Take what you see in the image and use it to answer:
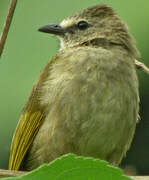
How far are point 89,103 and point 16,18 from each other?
46.9 inches

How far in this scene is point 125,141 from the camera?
11.8ft

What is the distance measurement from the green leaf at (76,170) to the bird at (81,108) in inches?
74.3

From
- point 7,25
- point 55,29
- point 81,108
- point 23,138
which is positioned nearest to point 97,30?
point 55,29

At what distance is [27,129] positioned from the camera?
3643mm

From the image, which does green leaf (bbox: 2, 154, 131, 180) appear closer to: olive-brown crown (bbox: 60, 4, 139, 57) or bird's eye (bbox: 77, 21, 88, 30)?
olive-brown crown (bbox: 60, 4, 139, 57)

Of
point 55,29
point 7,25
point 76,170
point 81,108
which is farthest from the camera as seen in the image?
point 55,29

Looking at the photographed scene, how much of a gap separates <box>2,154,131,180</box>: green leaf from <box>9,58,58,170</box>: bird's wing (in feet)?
7.14

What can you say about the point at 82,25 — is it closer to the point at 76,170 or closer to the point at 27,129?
the point at 27,129

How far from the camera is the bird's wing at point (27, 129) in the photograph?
3.57 meters

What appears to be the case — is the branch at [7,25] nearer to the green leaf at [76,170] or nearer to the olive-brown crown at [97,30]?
the green leaf at [76,170]

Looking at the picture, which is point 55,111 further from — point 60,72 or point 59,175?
point 59,175

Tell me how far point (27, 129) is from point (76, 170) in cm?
228

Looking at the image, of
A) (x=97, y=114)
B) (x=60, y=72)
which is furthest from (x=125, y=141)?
(x=60, y=72)

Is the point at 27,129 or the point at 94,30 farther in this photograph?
the point at 94,30
